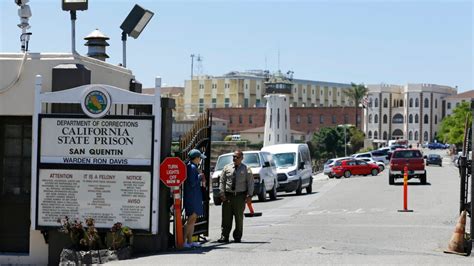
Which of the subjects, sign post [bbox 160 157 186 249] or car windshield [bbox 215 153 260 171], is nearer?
sign post [bbox 160 157 186 249]

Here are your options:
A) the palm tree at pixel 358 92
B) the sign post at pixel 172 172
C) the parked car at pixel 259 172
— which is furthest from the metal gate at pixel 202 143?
the palm tree at pixel 358 92

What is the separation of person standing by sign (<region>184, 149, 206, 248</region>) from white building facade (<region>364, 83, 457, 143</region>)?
174m

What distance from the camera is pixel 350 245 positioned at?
15961 mm

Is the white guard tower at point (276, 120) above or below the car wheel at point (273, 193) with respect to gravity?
above

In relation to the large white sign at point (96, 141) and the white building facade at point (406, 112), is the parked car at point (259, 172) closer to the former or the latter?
A: the large white sign at point (96, 141)

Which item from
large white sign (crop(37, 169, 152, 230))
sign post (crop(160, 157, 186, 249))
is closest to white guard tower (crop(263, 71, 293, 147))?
large white sign (crop(37, 169, 152, 230))

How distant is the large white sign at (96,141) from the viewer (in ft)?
47.1

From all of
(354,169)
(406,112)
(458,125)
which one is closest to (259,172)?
(354,169)

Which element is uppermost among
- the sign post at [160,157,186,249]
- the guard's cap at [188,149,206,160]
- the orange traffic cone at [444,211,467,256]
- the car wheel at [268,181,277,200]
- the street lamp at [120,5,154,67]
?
the street lamp at [120,5,154,67]

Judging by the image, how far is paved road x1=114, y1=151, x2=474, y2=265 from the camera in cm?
1378

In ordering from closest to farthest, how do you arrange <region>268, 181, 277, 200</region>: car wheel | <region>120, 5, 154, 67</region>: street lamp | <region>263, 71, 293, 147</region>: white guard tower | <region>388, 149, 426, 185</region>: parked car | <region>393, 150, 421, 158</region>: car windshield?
<region>120, 5, 154, 67</region>: street lamp < <region>268, 181, 277, 200</region>: car wheel < <region>388, 149, 426, 185</region>: parked car < <region>393, 150, 421, 158</region>: car windshield < <region>263, 71, 293, 147</region>: white guard tower

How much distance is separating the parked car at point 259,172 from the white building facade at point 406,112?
153361 mm

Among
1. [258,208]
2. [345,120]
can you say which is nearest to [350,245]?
[258,208]

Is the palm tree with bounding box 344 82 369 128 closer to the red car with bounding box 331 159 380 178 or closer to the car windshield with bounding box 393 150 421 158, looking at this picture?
the red car with bounding box 331 159 380 178
